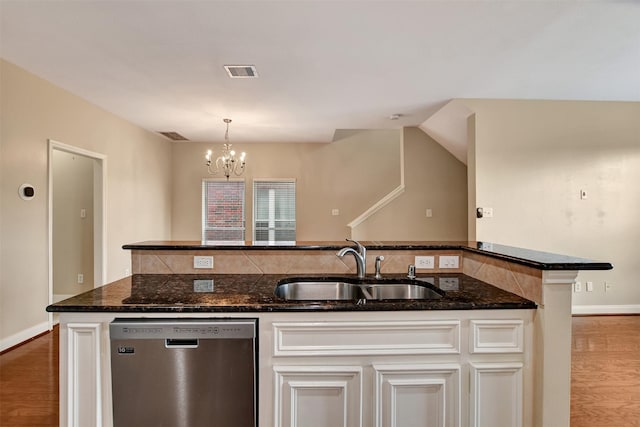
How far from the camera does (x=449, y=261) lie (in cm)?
208

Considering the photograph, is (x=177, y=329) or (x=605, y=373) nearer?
(x=177, y=329)

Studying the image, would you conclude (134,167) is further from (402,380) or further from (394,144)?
(402,380)

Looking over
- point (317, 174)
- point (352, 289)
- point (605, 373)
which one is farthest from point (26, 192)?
point (605, 373)

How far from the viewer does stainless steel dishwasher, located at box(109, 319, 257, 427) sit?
4.42ft

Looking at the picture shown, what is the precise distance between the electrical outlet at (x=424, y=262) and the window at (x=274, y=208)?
4.66 m

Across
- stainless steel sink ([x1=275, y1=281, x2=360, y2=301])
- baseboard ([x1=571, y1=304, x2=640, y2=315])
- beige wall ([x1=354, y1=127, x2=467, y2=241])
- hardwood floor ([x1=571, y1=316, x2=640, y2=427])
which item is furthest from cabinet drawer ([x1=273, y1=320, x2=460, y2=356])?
beige wall ([x1=354, y1=127, x2=467, y2=241])

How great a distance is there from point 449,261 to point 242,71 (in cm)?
248

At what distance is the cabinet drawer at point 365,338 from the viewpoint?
1391 mm

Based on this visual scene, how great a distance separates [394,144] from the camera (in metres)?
6.63

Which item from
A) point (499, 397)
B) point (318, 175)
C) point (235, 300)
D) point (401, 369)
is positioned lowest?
point (499, 397)

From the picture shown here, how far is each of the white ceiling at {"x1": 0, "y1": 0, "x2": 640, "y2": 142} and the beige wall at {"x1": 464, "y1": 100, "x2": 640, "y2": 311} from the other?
291 mm

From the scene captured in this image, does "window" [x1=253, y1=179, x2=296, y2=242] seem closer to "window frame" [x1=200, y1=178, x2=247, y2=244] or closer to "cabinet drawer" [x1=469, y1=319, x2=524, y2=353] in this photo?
"window frame" [x1=200, y1=178, x2=247, y2=244]

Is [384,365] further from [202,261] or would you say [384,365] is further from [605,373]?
[605,373]

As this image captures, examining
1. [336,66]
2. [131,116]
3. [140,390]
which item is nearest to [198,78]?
[336,66]
